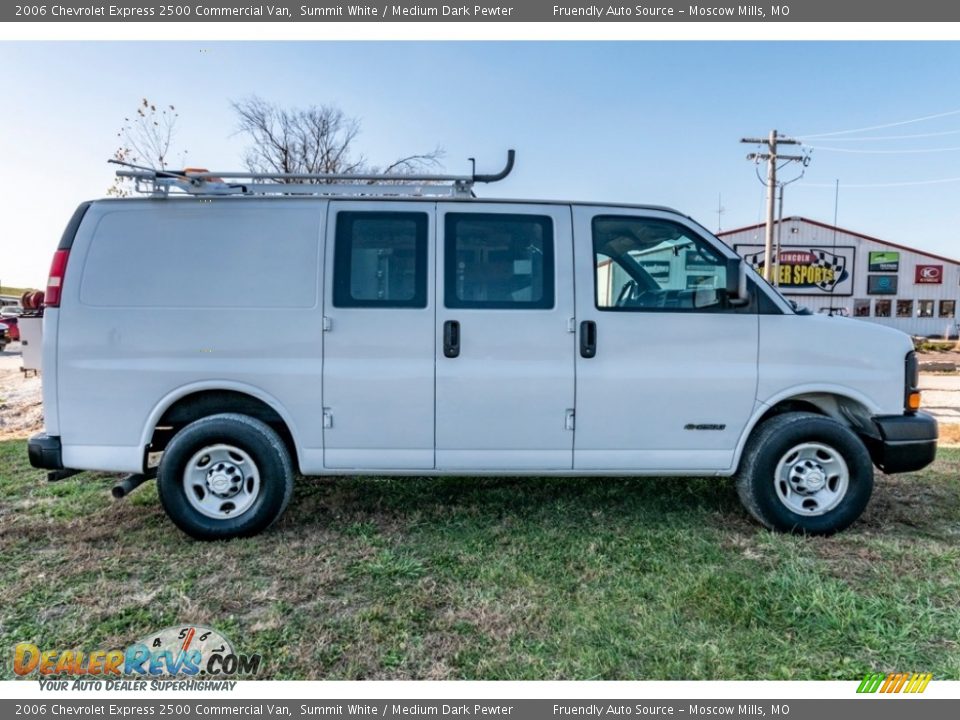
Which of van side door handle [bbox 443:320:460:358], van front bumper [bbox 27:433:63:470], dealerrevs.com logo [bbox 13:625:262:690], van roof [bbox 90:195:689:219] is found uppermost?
van roof [bbox 90:195:689:219]

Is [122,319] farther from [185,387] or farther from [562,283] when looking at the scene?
[562,283]

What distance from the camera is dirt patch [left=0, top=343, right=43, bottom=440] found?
24.6ft

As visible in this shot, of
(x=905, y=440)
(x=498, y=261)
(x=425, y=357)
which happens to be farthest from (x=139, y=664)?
(x=905, y=440)

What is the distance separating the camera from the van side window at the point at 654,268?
12.0 feet

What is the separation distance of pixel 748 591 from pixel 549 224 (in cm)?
247

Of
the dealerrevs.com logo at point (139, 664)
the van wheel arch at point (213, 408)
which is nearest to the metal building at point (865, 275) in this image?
the van wheel arch at point (213, 408)

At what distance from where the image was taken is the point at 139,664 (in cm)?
246

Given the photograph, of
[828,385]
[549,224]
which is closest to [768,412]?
[828,385]

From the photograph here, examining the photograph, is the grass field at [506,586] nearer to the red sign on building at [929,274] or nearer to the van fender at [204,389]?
the van fender at [204,389]

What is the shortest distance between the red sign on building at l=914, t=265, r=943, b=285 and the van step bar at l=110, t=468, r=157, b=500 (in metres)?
46.3

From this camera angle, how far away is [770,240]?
21.8 meters

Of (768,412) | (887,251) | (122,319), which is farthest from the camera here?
(887,251)

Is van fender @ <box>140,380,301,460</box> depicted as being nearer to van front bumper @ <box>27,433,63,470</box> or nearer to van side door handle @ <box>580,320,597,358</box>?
van front bumper @ <box>27,433,63,470</box>

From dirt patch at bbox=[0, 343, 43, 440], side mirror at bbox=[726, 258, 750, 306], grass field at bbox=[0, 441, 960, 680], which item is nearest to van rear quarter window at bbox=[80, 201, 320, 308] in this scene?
grass field at bbox=[0, 441, 960, 680]
